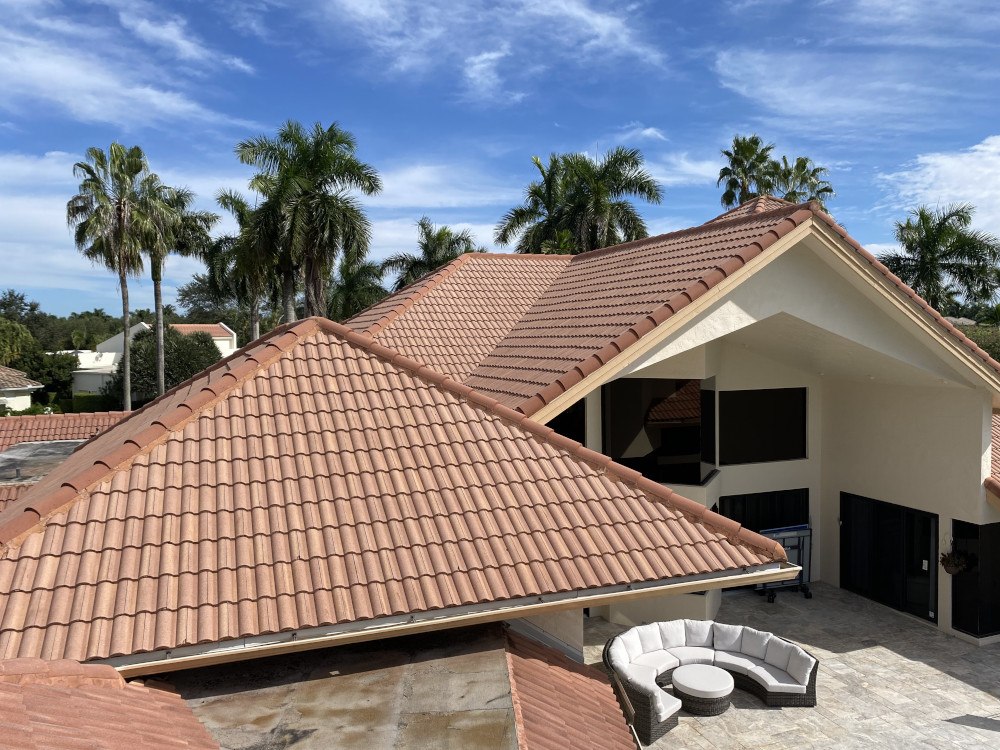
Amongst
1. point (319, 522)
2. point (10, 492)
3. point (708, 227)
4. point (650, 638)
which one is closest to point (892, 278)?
point (708, 227)

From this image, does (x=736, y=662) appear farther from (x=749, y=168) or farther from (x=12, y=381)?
(x=12, y=381)

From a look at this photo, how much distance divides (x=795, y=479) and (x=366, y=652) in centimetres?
1386

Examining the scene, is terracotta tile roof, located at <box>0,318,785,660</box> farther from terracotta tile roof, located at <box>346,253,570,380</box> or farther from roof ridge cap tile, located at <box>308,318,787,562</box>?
terracotta tile roof, located at <box>346,253,570,380</box>

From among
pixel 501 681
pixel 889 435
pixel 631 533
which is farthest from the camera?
pixel 889 435

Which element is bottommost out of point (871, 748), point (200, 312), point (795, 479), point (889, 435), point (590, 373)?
point (871, 748)

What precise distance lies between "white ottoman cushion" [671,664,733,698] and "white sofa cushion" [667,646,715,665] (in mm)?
335

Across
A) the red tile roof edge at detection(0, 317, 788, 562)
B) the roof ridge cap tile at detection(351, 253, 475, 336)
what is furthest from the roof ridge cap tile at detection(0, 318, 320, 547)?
the roof ridge cap tile at detection(351, 253, 475, 336)

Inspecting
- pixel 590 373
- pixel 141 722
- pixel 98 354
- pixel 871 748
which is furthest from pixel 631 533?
pixel 98 354

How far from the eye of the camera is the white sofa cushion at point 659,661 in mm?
11789

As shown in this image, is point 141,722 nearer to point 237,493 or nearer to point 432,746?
point 432,746

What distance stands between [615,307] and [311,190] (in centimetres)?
→ 1921

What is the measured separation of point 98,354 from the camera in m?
69.2

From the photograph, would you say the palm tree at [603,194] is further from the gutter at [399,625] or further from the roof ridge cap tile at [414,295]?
the gutter at [399,625]

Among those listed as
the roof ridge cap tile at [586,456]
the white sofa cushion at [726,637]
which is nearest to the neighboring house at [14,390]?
the roof ridge cap tile at [586,456]
